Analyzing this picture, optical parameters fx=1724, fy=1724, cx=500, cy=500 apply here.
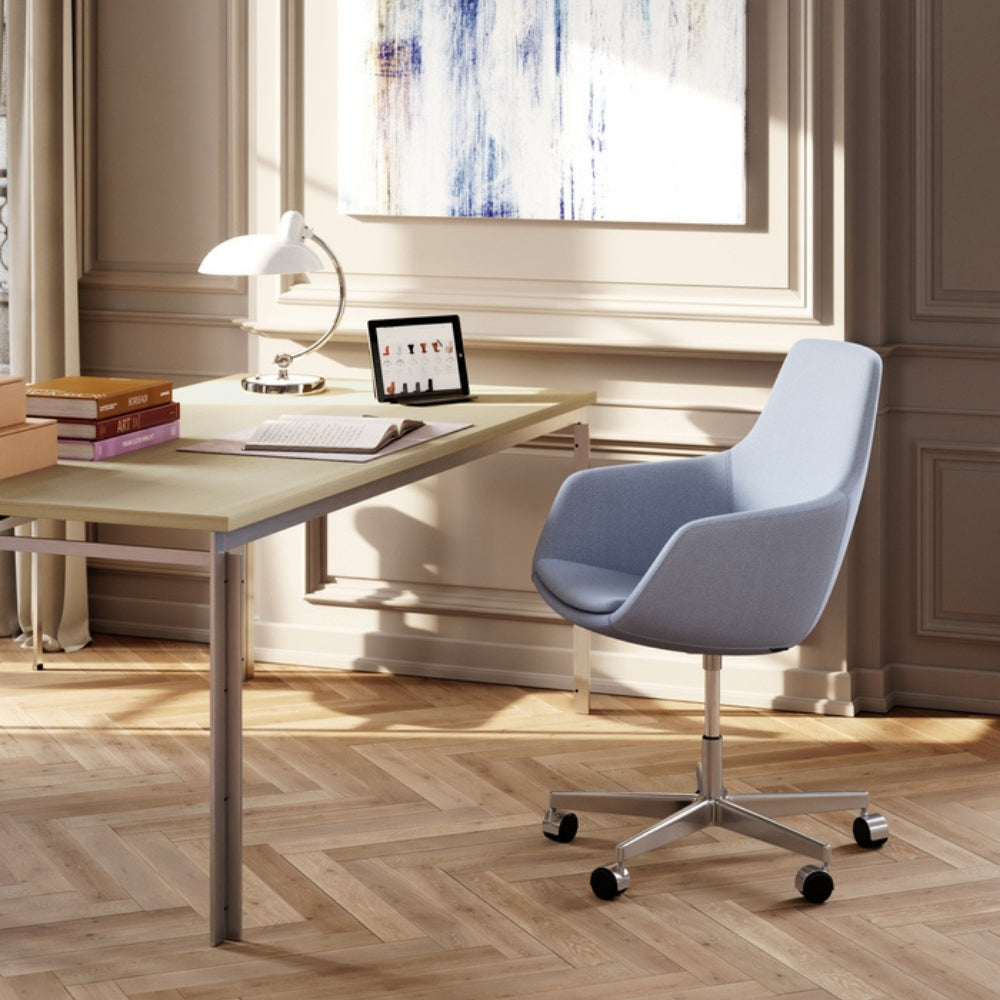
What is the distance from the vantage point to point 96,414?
121 inches

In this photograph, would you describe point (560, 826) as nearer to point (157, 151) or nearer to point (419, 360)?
point (419, 360)

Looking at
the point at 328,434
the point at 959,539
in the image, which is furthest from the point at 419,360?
the point at 959,539

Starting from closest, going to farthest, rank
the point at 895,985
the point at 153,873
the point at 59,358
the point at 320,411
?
the point at 895,985 < the point at 153,873 < the point at 320,411 < the point at 59,358

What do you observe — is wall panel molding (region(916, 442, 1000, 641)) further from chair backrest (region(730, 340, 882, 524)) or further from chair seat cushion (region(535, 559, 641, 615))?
chair seat cushion (region(535, 559, 641, 615))

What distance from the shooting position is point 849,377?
3252 millimetres

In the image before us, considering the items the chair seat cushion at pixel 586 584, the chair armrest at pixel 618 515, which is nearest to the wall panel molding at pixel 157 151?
the chair armrest at pixel 618 515

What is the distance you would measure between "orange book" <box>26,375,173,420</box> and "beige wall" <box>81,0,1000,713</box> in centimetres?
118

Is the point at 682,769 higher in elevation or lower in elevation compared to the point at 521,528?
lower

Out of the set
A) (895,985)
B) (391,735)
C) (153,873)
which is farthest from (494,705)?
(895,985)

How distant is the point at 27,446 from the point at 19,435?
0.03 meters

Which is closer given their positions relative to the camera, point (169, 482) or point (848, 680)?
point (169, 482)

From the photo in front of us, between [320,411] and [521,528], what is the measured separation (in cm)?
82

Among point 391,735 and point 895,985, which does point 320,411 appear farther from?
point 895,985

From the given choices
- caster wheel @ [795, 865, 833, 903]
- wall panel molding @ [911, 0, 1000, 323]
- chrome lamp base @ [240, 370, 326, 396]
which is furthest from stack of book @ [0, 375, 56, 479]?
wall panel molding @ [911, 0, 1000, 323]
